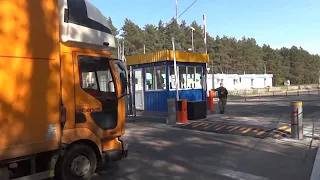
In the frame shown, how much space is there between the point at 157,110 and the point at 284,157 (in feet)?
32.6

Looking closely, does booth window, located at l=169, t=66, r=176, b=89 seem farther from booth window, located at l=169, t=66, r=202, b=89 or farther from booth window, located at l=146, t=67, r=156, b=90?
booth window, located at l=146, t=67, r=156, b=90

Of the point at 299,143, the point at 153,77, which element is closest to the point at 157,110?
the point at 153,77

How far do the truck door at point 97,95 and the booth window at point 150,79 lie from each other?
1133 centimetres

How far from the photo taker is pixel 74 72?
636cm

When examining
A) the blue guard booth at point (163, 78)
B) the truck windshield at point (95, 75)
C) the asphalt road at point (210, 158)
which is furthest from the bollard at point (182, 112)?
the truck windshield at point (95, 75)

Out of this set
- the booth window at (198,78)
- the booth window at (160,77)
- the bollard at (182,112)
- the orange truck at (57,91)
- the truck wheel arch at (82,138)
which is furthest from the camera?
the booth window at (198,78)

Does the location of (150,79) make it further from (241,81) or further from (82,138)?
(241,81)

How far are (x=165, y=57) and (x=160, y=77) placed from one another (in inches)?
48.6

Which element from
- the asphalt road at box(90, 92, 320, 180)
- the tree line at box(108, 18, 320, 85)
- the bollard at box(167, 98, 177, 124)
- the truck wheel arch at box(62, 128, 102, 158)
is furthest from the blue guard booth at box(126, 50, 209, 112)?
the tree line at box(108, 18, 320, 85)

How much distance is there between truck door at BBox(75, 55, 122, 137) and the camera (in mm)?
6496

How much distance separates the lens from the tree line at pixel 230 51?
3192 inches

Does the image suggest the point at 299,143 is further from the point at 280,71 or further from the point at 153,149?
the point at 280,71

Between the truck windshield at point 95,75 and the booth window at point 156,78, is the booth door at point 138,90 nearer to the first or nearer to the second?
the booth window at point 156,78

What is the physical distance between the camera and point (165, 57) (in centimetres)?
1750
